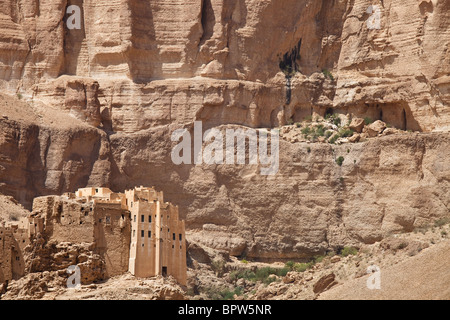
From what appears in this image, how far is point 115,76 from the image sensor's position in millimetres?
82938

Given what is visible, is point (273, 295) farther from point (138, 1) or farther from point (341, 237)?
point (138, 1)

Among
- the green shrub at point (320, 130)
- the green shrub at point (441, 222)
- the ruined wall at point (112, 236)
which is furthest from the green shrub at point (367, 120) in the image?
the ruined wall at point (112, 236)

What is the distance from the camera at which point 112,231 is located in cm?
7006

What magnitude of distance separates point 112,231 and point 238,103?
14665mm

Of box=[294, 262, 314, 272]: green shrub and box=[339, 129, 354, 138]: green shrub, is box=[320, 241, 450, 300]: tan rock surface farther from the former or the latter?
box=[339, 129, 354, 138]: green shrub

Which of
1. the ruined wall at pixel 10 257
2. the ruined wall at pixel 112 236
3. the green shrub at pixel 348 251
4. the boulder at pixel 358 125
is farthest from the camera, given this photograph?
the boulder at pixel 358 125

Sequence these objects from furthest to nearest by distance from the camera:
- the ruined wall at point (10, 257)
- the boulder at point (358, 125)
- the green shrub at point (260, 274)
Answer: the boulder at point (358, 125)
the green shrub at point (260, 274)
the ruined wall at point (10, 257)

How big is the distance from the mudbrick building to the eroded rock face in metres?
6.85

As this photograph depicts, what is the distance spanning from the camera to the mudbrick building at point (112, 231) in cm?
6788

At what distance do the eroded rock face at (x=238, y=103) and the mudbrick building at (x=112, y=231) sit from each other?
270 inches

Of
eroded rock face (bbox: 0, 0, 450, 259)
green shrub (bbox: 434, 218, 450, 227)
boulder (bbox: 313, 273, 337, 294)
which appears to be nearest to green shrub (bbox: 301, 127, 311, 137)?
eroded rock face (bbox: 0, 0, 450, 259)

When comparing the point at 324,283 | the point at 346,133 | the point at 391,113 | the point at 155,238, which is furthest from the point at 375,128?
the point at 155,238

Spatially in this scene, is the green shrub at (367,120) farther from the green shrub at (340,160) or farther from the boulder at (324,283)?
the boulder at (324,283)

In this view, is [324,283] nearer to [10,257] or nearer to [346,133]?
→ [346,133]
